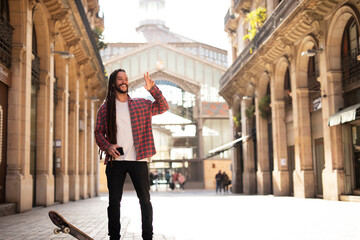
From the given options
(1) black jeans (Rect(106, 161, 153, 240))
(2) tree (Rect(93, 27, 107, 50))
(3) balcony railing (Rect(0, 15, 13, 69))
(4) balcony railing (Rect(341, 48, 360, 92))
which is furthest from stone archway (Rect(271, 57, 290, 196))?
(1) black jeans (Rect(106, 161, 153, 240))

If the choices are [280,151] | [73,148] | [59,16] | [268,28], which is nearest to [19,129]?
[59,16]

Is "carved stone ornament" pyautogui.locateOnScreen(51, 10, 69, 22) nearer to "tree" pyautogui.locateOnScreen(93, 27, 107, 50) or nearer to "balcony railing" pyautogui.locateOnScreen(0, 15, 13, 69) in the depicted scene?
"balcony railing" pyautogui.locateOnScreen(0, 15, 13, 69)

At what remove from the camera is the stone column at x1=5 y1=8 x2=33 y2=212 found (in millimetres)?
13758

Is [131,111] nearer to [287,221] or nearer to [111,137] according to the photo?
[111,137]

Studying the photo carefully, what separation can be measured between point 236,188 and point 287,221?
26.1m

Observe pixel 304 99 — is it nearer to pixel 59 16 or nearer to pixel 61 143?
pixel 61 143

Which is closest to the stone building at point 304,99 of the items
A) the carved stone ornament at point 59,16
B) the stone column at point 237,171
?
the stone column at point 237,171

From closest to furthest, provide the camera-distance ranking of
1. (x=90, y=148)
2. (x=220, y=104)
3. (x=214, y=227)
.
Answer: (x=214, y=227), (x=90, y=148), (x=220, y=104)

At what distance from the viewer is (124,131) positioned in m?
5.39

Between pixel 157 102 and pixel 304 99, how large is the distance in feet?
58.5

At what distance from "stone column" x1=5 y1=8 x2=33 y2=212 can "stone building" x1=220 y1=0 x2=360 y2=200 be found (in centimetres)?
946

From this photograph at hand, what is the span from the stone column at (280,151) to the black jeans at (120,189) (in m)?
20.3

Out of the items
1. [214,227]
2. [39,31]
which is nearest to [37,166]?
[39,31]

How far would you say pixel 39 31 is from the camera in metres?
18.7
